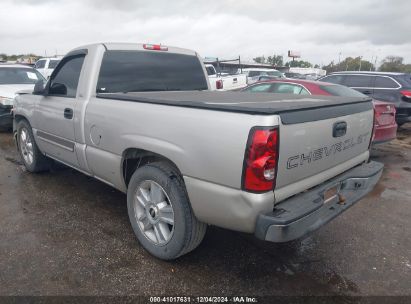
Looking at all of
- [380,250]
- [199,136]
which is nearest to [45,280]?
[199,136]

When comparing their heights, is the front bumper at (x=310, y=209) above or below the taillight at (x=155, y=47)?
below

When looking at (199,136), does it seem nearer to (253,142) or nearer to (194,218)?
(253,142)

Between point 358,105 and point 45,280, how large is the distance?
3.05m

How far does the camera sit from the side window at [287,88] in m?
6.66

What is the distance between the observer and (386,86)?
8.95m

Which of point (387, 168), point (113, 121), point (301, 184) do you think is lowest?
point (387, 168)


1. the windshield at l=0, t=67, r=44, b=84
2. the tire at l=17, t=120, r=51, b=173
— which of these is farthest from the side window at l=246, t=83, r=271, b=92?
the windshield at l=0, t=67, r=44, b=84

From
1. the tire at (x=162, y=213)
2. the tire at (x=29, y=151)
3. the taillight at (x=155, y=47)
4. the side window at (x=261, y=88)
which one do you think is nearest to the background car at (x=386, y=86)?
the side window at (x=261, y=88)

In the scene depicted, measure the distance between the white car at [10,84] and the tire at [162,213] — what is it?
5954 mm

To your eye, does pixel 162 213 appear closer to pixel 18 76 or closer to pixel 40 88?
pixel 40 88

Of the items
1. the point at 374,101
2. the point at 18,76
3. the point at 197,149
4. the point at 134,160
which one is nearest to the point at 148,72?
the point at 134,160

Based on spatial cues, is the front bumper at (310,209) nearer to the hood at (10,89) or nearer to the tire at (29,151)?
the tire at (29,151)

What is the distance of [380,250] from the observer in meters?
3.28

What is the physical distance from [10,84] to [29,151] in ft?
14.0
